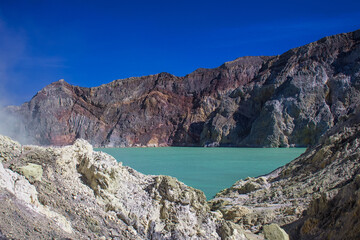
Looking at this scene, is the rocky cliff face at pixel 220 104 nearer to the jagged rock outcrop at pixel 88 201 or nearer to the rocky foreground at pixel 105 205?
the rocky foreground at pixel 105 205

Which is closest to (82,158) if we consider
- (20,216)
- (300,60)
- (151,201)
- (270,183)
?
(151,201)

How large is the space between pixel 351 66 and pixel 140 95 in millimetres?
48469

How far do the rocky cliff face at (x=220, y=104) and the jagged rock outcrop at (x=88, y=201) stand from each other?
172 feet

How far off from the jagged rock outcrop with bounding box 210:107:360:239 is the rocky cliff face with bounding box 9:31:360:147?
4483 cm

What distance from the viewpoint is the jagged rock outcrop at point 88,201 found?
3723mm

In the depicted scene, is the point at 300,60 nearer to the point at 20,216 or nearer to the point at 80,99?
the point at 80,99

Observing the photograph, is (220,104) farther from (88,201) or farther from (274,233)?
(88,201)

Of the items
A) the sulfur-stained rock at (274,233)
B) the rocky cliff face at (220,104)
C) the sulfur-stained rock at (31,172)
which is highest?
the rocky cliff face at (220,104)

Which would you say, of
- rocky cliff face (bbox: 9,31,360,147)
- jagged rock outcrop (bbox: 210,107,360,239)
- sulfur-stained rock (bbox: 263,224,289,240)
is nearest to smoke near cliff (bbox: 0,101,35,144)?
rocky cliff face (bbox: 9,31,360,147)

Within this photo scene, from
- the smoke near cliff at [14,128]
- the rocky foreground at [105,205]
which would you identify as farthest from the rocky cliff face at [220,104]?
the rocky foreground at [105,205]

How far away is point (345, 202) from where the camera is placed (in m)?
6.05

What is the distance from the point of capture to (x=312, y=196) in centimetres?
900

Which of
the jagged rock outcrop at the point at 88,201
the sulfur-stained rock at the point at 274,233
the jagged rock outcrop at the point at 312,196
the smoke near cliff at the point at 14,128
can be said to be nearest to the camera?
the jagged rock outcrop at the point at 88,201

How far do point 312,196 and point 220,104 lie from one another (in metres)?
63.4
